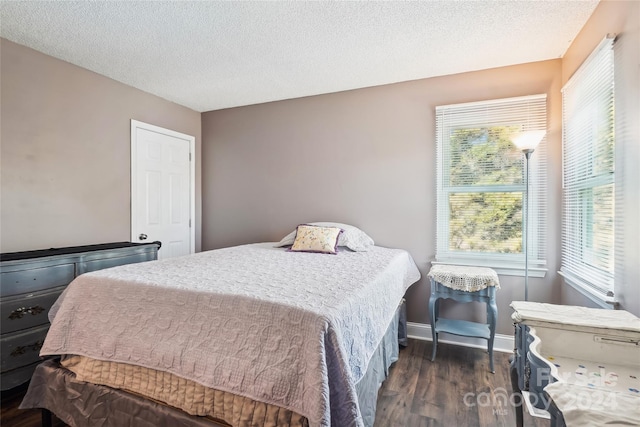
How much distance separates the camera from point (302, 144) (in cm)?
345

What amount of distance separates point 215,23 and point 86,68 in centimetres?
156

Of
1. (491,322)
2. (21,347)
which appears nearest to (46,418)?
(21,347)

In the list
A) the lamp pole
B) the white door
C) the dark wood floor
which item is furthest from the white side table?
the white door

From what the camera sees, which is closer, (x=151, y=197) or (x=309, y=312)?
(x=309, y=312)

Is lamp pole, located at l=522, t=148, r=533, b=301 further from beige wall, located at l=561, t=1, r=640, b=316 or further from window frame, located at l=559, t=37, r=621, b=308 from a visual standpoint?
beige wall, located at l=561, t=1, r=640, b=316

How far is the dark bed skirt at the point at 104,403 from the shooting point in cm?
127

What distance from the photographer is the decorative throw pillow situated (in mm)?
2697

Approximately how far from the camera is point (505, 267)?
2.64m

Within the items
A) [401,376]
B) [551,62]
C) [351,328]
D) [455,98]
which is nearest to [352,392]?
[351,328]

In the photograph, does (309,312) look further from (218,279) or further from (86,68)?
(86,68)

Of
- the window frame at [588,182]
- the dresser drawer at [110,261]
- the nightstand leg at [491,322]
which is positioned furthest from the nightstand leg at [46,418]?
the window frame at [588,182]

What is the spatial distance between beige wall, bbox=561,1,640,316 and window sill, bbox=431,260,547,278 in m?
1.02

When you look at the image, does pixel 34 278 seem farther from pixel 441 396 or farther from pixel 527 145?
pixel 527 145

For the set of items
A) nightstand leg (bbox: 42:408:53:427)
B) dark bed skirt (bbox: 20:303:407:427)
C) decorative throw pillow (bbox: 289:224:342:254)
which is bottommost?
nightstand leg (bbox: 42:408:53:427)
